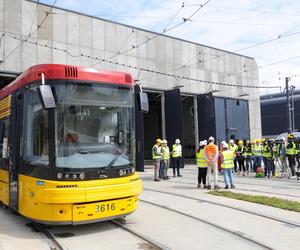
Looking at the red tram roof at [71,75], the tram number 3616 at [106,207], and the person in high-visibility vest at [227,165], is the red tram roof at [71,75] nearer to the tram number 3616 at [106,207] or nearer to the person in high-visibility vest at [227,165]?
the tram number 3616 at [106,207]

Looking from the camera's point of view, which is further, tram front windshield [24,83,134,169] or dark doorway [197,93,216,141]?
dark doorway [197,93,216,141]

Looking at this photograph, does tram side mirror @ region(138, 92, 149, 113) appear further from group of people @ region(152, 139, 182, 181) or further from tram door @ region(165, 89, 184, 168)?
tram door @ region(165, 89, 184, 168)

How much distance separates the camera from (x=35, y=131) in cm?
762

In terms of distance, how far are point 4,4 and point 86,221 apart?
16.0 metres

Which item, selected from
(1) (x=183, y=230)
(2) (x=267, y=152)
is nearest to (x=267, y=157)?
(2) (x=267, y=152)

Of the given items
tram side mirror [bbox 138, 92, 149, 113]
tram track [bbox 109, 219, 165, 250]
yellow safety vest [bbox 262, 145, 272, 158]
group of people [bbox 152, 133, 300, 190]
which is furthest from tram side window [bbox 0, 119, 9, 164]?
yellow safety vest [bbox 262, 145, 272, 158]

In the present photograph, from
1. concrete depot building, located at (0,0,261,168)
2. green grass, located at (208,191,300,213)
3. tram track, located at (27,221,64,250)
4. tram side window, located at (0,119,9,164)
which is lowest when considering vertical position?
tram track, located at (27,221,64,250)

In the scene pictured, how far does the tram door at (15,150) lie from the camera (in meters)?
8.30

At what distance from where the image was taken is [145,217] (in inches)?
348

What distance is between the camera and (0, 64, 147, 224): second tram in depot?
7.07m

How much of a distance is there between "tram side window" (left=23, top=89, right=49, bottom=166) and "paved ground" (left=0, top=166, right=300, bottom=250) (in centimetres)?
144

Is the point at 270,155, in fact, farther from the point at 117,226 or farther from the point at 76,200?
the point at 76,200

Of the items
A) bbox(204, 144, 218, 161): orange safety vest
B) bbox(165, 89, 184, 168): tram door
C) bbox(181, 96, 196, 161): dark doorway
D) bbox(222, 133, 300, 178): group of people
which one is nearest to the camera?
bbox(204, 144, 218, 161): orange safety vest

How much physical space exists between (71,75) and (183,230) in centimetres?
359
